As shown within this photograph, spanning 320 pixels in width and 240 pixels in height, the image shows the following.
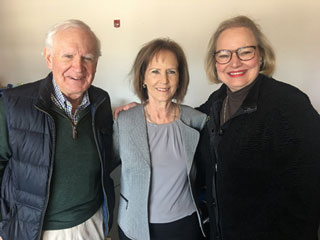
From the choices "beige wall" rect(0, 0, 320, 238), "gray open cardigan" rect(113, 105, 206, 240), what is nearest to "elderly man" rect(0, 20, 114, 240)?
"gray open cardigan" rect(113, 105, 206, 240)

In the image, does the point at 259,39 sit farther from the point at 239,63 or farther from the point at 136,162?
the point at 136,162

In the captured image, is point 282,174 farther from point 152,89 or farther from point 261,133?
point 152,89

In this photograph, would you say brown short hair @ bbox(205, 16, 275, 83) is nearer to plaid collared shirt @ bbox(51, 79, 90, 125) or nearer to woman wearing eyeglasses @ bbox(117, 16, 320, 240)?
woman wearing eyeglasses @ bbox(117, 16, 320, 240)

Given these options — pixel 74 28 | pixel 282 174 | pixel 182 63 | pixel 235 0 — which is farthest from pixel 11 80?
pixel 282 174

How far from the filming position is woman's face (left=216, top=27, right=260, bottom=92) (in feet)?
3.85

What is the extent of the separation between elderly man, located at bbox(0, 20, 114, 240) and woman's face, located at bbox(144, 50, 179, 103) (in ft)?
1.04

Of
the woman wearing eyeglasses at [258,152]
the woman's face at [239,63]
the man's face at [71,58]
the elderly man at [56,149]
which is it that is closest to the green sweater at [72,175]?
the elderly man at [56,149]

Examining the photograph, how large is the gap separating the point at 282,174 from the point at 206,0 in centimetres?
179

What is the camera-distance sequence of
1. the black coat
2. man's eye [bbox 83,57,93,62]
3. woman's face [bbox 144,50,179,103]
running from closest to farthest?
the black coat
man's eye [bbox 83,57,93,62]
woman's face [bbox 144,50,179,103]

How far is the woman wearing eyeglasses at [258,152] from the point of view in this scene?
3.17 feet

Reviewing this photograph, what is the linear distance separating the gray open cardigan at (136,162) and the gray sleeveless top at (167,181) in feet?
0.11

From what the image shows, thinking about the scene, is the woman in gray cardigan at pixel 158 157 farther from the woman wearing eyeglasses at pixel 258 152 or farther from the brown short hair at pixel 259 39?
the brown short hair at pixel 259 39

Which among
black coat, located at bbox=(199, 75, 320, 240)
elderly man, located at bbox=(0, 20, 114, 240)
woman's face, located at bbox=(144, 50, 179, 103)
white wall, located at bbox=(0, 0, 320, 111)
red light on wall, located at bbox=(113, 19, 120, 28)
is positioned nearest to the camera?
black coat, located at bbox=(199, 75, 320, 240)

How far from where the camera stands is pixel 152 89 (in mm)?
1375
